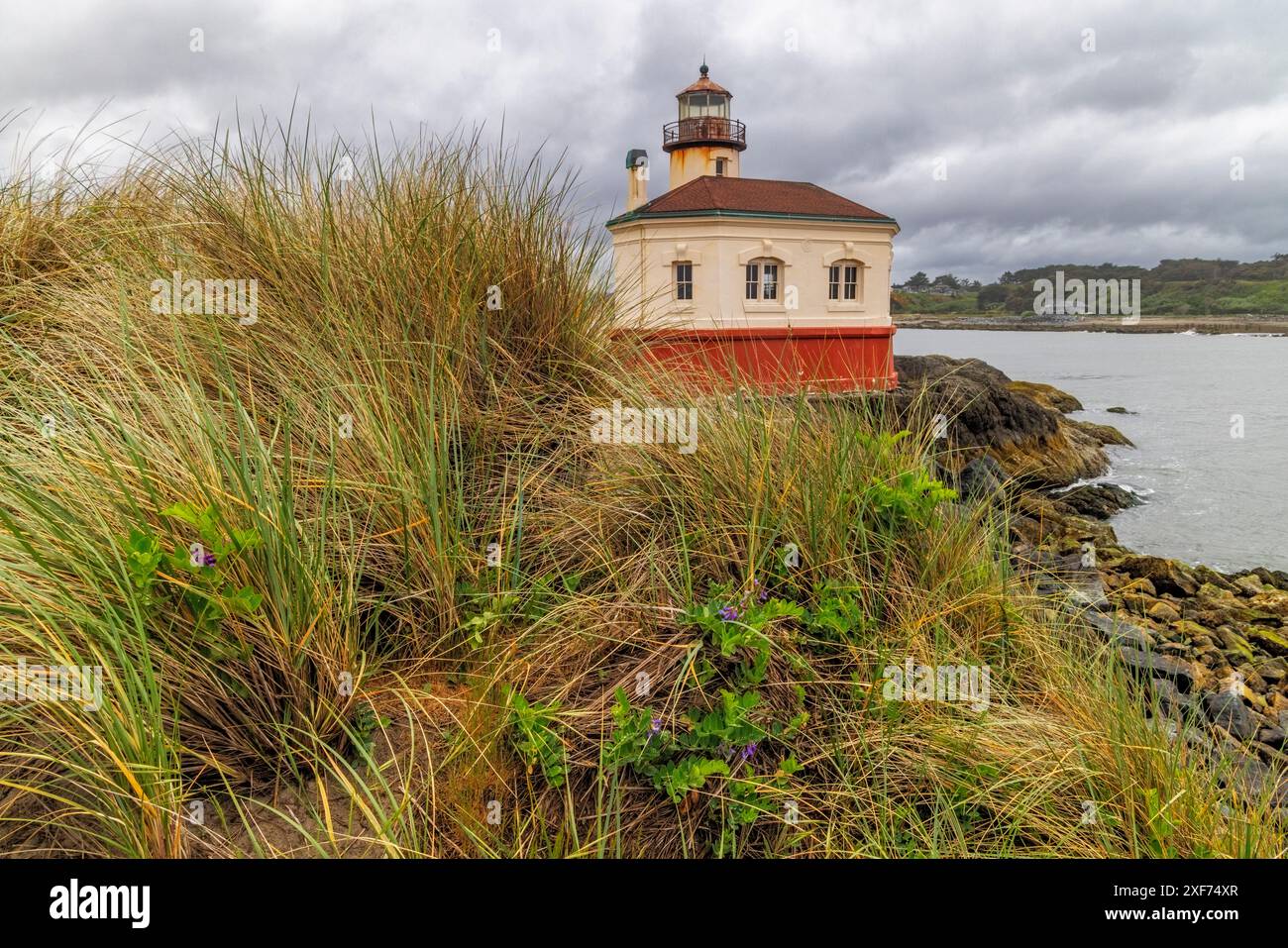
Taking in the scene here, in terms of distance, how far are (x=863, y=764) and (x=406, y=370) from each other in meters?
2.55

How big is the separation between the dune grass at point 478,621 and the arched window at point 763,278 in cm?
1564

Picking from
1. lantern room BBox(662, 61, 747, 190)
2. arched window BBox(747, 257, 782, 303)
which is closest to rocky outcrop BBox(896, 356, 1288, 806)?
arched window BBox(747, 257, 782, 303)

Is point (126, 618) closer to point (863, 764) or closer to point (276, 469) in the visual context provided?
point (276, 469)

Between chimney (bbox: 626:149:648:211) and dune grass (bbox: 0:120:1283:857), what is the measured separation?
20743mm

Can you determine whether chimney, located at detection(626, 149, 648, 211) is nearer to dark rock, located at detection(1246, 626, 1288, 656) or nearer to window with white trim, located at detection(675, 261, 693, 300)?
window with white trim, located at detection(675, 261, 693, 300)

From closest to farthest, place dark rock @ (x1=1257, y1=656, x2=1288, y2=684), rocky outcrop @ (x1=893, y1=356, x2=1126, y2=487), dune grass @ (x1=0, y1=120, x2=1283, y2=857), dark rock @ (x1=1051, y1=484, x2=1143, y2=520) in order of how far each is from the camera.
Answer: dune grass @ (x1=0, y1=120, x2=1283, y2=857), dark rock @ (x1=1257, y1=656, x2=1288, y2=684), dark rock @ (x1=1051, y1=484, x2=1143, y2=520), rocky outcrop @ (x1=893, y1=356, x2=1126, y2=487)

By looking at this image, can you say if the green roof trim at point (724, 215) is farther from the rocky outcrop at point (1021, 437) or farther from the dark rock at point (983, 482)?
the dark rock at point (983, 482)

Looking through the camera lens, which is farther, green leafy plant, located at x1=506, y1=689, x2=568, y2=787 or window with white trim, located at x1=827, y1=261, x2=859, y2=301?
window with white trim, located at x1=827, y1=261, x2=859, y2=301

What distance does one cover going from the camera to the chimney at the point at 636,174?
2366 cm

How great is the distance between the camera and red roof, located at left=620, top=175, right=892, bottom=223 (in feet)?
61.4

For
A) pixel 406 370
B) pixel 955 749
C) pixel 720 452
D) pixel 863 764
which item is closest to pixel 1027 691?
pixel 955 749

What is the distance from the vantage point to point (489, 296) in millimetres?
4195

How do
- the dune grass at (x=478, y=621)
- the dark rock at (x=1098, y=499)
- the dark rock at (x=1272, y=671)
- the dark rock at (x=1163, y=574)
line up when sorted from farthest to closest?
the dark rock at (x=1098, y=499)
the dark rock at (x=1163, y=574)
the dark rock at (x=1272, y=671)
the dune grass at (x=478, y=621)

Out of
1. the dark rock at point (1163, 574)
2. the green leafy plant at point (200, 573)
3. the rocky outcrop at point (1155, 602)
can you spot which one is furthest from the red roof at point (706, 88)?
the green leafy plant at point (200, 573)
